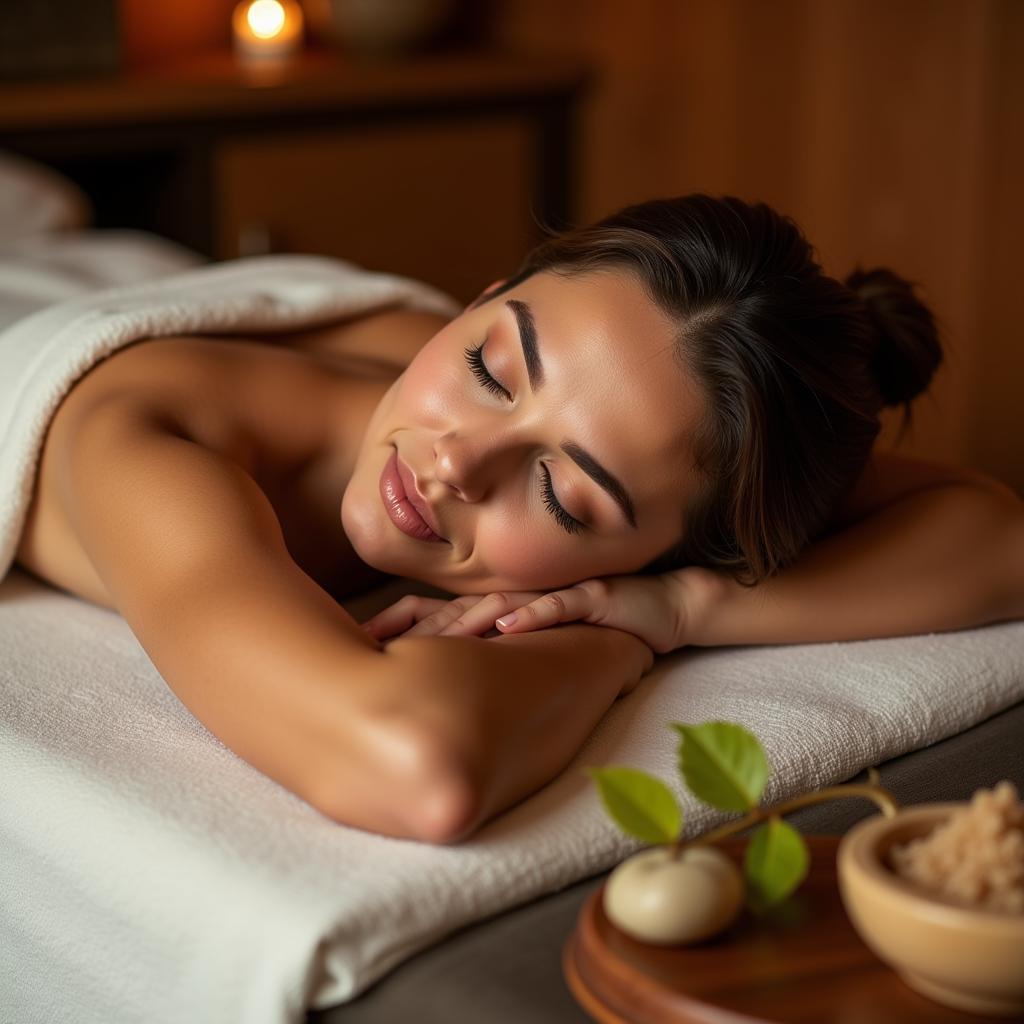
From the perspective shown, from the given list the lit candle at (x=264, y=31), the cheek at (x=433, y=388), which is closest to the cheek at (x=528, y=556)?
the cheek at (x=433, y=388)

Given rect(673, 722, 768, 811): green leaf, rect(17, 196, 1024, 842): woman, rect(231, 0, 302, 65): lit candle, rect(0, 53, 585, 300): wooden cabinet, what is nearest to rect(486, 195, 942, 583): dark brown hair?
rect(17, 196, 1024, 842): woman

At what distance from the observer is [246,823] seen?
3.06 ft

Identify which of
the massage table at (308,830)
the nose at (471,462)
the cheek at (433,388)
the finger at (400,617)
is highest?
the cheek at (433,388)

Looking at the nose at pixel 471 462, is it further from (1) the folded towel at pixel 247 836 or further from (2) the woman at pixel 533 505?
(1) the folded towel at pixel 247 836

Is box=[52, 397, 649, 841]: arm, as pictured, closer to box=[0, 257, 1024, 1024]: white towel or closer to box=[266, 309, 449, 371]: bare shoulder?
box=[0, 257, 1024, 1024]: white towel

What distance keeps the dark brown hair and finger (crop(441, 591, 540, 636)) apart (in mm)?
159

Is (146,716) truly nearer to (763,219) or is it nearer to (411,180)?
(763,219)

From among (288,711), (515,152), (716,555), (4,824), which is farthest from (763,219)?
(515,152)

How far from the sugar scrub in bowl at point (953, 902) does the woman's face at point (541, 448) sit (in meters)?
0.48

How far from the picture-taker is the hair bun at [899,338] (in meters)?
1.37

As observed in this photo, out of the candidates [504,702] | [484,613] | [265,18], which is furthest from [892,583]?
[265,18]

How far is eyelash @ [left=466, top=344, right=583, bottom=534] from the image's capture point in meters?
1.17

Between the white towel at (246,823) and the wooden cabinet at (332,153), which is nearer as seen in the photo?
the white towel at (246,823)

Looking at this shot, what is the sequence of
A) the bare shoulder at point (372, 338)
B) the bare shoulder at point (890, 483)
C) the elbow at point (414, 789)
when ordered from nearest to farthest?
the elbow at point (414, 789) < the bare shoulder at point (890, 483) < the bare shoulder at point (372, 338)
